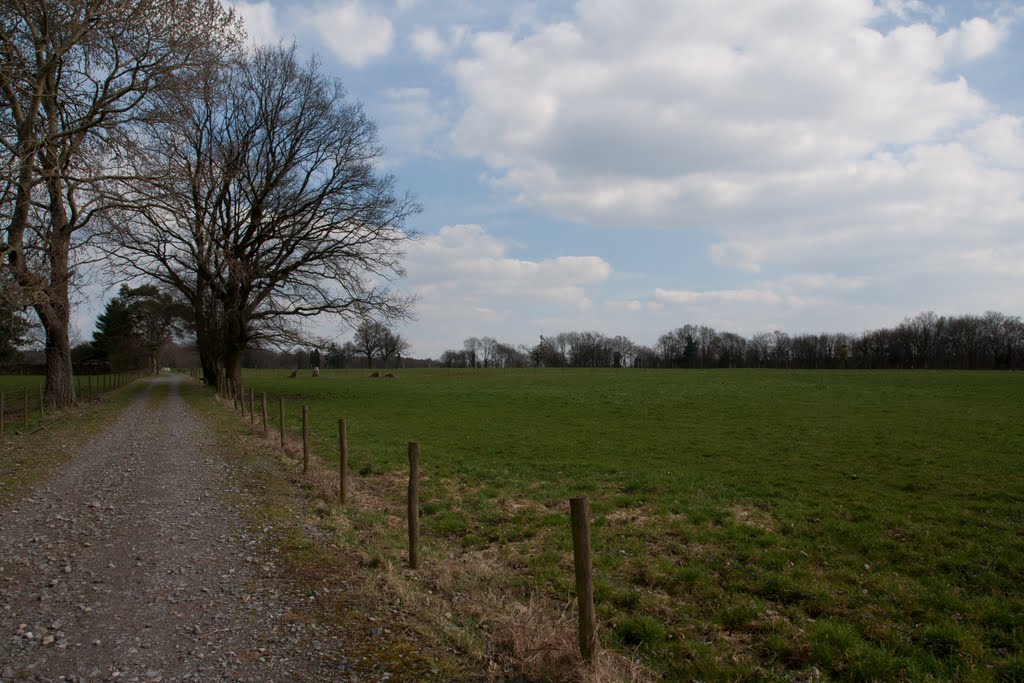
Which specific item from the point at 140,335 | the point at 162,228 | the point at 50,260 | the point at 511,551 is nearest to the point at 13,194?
the point at 50,260

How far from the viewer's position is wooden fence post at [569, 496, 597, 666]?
421 cm

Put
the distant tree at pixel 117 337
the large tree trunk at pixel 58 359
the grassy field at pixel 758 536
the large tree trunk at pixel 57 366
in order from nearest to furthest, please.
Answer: the grassy field at pixel 758 536
the large tree trunk at pixel 58 359
the large tree trunk at pixel 57 366
the distant tree at pixel 117 337

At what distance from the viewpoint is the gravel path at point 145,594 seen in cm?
401

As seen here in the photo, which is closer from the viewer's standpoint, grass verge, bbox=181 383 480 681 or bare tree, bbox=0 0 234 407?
grass verge, bbox=181 383 480 681

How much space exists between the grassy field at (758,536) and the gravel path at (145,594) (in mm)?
1441

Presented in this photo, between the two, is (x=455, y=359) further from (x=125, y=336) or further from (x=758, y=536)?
(x=758, y=536)

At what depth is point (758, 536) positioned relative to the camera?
26.9 feet

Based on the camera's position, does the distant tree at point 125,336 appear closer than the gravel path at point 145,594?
No

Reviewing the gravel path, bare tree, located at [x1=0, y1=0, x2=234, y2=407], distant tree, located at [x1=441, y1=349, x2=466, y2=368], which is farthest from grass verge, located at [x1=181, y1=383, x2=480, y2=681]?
distant tree, located at [x1=441, y1=349, x2=466, y2=368]

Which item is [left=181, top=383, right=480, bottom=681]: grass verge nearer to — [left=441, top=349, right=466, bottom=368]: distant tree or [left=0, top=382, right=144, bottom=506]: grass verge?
[left=0, top=382, right=144, bottom=506]: grass verge

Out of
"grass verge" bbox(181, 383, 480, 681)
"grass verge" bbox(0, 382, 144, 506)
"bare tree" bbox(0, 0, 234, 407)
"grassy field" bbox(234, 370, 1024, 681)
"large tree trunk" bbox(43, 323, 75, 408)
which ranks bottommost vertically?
"grassy field" bbox(234, 370, 1024, 681)

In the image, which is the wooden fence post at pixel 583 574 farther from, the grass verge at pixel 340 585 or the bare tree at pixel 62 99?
the bare tree at pixel 62 99

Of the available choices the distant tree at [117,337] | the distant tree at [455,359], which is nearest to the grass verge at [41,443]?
the distant tree at [117,337]

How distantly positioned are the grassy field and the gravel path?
1441 mm
